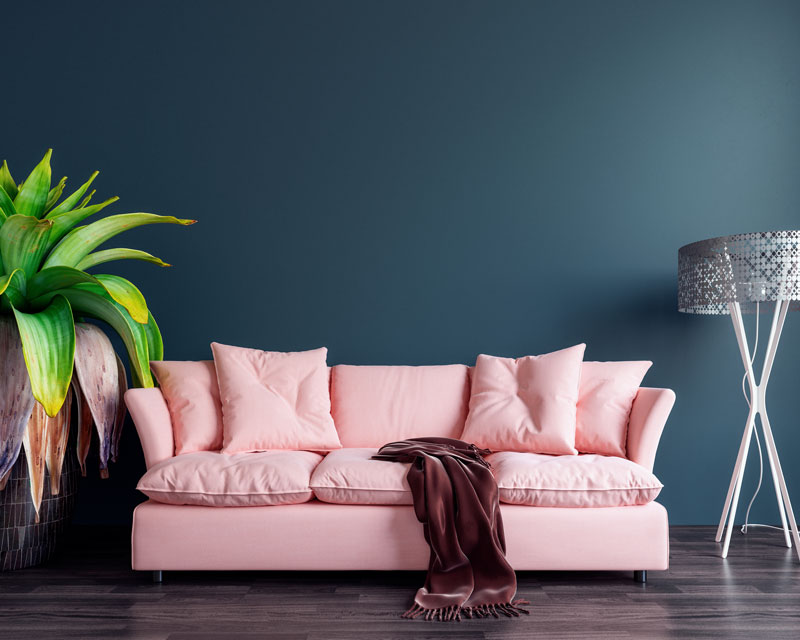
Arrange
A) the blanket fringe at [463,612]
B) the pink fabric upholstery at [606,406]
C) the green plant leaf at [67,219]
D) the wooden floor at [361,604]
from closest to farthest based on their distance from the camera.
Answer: the wooden floor at [361,604] → the blanket fringe at [463,612] → the green plant leaf at [67,219] → the pink fabric upholstery at [606,406]

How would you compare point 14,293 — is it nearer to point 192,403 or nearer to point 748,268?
point 192,403

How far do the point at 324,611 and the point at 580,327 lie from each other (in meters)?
2.06

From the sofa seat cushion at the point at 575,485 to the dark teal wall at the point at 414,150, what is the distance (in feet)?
3.69

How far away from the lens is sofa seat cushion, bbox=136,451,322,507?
96.2 inches

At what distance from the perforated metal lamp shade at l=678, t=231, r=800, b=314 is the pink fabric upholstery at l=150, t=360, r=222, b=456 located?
2.33 metres

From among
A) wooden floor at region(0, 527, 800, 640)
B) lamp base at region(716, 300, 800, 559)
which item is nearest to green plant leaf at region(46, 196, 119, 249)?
wooden floor at region(0, 527, 800, 640)

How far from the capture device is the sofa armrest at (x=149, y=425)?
8.78 feet

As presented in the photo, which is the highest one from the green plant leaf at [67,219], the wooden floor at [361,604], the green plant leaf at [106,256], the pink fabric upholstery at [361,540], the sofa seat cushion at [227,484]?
the green plant leaf at [67,219]

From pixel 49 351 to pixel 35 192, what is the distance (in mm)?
738

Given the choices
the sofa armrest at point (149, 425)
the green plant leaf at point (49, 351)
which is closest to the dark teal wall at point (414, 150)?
the sofa armrest at point (149, 425)

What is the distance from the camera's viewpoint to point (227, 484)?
8.04 feet

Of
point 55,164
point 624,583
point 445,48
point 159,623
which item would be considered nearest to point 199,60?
point 55,164

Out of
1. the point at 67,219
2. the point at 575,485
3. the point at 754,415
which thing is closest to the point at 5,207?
the point at 67,219

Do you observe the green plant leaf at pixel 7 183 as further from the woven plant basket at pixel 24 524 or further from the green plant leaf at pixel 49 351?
the woven plant basket at pixel 24 524
